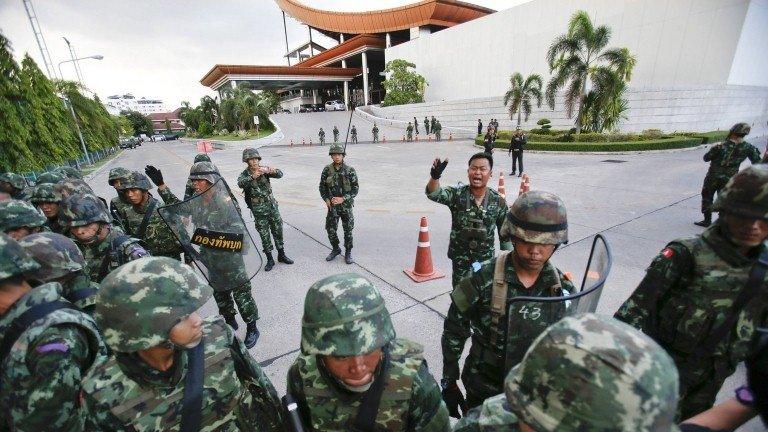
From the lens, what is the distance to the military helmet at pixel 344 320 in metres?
1.14

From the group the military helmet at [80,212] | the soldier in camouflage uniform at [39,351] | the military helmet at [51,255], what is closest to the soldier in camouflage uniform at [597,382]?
the soldier in camouflage uniform at [39,351]

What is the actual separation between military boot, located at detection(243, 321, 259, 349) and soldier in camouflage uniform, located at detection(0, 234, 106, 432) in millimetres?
1771

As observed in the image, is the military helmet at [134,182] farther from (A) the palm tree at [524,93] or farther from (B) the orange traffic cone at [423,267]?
(A) the palm tree at [524,93]

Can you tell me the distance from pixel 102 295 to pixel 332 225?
12.3 feet

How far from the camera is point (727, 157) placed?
5.18 m

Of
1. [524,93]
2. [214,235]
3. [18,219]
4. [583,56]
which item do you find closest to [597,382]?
[214,235]

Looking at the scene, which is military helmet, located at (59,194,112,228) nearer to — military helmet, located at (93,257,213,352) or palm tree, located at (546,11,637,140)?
military helmet, located at (93,257,213,352)

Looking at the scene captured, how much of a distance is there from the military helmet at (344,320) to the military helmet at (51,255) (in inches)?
62.3

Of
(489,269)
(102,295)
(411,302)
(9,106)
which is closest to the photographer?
(102,295)

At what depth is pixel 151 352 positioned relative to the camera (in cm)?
129

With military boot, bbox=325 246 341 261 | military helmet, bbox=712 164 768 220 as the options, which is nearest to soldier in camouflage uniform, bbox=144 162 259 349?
military boot, bbox=325 246 341 261

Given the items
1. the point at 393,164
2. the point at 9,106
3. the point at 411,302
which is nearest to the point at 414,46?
the point at 393,164

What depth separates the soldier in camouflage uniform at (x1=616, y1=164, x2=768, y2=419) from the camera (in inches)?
61.2

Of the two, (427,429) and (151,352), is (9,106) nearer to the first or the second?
(151,352)
